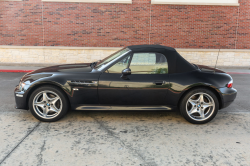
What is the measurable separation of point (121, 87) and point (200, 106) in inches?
62.9

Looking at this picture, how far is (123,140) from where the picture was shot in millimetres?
4215

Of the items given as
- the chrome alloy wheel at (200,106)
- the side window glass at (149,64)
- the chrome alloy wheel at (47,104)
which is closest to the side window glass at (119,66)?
the side window glass at (149,64)

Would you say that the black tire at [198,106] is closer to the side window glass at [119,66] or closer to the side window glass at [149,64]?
the side window glass at [149,64]

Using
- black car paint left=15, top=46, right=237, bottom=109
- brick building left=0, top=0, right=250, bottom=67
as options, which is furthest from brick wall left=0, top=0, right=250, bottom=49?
black car paint left=15, top=46, right=237, bottom=109

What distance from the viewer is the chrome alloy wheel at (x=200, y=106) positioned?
5.00 metres

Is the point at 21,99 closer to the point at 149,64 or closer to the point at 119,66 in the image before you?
the point at 119,66

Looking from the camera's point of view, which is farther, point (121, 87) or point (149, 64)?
point (149, 64)

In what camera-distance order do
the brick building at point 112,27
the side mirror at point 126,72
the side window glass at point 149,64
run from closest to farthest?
1. the side mirror at point 126,72
2. the side window glass at point 149,64
3. the brick building at point 112,27

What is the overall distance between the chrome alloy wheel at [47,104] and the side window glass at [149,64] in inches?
62.4

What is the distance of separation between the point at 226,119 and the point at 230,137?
1.03 m

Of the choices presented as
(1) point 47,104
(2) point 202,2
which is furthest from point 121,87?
(2) point 202,2

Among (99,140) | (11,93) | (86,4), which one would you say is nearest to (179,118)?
(99,140)

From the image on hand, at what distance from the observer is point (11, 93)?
295 inches

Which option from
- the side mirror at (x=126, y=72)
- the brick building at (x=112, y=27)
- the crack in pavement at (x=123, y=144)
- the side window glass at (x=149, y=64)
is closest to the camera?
the crack in pavement at (x=123, y=144)
